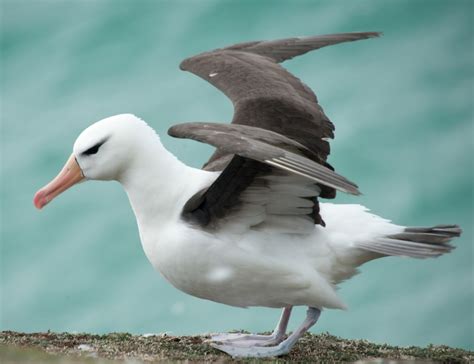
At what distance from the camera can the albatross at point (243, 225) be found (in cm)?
833

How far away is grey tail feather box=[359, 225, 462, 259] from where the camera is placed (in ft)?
27.4

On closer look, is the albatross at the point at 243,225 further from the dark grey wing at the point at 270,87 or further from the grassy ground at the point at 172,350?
the grassy ground at the point at 172,350

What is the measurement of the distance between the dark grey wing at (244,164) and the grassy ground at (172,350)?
1.26 metres

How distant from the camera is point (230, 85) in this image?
1048 centimetres

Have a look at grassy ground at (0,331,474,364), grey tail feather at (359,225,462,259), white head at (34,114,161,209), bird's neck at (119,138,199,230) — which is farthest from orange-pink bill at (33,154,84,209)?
grey tail feather at (359,225,462,259)

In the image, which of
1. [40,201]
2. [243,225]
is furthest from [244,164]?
[40,201]

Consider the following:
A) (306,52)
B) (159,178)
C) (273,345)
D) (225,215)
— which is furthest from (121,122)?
(306,52)

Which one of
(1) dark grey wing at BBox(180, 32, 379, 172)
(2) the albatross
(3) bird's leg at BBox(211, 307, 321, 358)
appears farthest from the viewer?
(1) dark grey wing at BBox(180, 32, 379, 172)

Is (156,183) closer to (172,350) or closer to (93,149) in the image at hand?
(93,149)

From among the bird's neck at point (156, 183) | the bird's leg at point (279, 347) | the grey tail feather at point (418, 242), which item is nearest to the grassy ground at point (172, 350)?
the bird's leg at point (279, 347)

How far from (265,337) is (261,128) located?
89.1 inches

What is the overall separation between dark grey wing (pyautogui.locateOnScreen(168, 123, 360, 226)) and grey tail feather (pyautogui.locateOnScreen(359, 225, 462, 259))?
612 mm

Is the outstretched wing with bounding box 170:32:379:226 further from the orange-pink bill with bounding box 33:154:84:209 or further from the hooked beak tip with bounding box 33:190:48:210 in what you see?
the hooked beak tip with bounding box 33:190:48:210

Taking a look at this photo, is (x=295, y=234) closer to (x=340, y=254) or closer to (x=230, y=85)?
(x=340, y=254)
